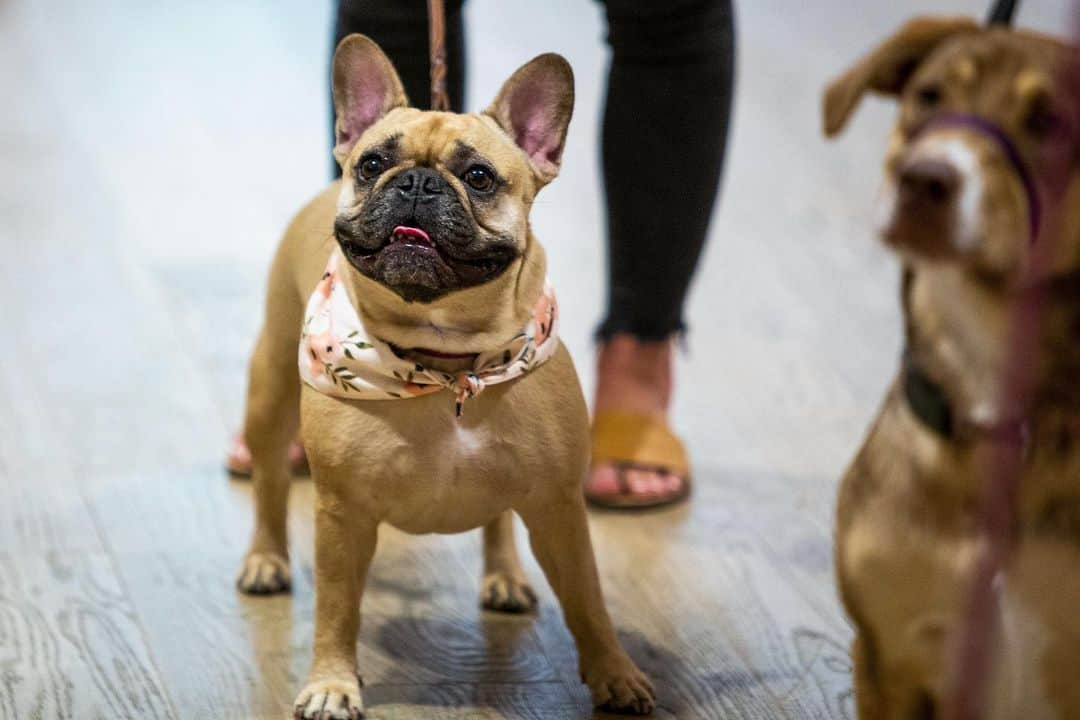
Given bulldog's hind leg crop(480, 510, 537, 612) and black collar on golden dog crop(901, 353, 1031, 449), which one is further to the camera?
bulldog's hind leg crop(480, 510, 537, 612)

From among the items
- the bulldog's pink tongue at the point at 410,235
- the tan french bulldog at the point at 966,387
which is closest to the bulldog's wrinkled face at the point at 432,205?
the bulldog's pink tongue at the point at 410,235

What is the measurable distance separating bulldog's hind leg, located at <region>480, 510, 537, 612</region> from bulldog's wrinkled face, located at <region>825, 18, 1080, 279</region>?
111 cm

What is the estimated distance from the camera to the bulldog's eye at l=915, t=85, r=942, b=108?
1262mm

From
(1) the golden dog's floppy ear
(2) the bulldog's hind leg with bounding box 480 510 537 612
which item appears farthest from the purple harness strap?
(2) the bulldog's hind leg with bounding box 480 510 537 612

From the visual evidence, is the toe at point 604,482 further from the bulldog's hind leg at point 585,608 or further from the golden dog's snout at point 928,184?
the golden dog's snout at point 928,184

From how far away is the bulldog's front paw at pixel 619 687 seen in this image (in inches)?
77.8

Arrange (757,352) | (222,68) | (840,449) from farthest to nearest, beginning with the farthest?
(222,68)
(757,352)
(840,449)

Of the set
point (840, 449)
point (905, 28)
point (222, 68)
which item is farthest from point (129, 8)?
point (905, 28)

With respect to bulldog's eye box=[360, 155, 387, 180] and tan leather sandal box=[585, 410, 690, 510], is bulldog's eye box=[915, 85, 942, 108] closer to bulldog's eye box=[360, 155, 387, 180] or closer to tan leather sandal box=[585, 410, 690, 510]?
bulldog's eye box=[360, 155, 387, 180]

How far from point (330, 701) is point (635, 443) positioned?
0.84 metres

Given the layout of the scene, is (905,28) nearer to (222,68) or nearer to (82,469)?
(82,469)

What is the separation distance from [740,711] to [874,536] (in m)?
0.67

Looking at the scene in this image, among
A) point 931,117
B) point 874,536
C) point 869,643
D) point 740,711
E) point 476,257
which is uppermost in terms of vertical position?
point 931,117

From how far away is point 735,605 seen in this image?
2.29 meters
